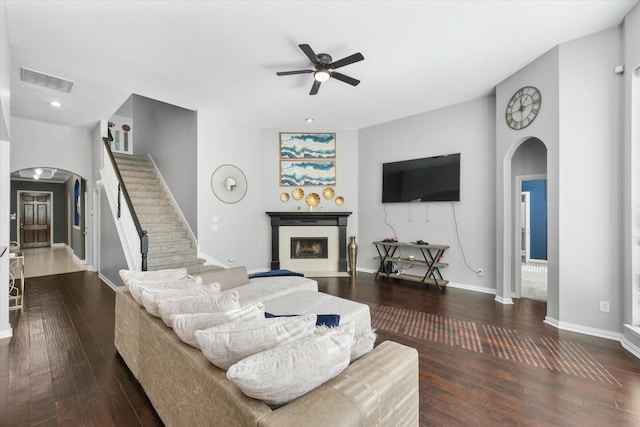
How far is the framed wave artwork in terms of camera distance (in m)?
6.34

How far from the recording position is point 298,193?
6.32 m

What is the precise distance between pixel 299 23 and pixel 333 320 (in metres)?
2.69

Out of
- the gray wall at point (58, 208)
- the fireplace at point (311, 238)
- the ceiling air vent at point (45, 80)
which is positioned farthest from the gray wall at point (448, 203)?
the gray wall at point (58, 208)

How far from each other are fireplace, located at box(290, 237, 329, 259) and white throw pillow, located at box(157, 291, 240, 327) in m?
4.56

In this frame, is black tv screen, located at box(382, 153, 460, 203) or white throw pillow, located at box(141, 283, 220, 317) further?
black tv screen, located at box(382, 153, 460, 203)

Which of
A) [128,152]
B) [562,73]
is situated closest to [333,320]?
[562,73]

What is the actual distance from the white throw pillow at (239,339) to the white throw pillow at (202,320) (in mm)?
129

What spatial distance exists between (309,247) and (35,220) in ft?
36.0

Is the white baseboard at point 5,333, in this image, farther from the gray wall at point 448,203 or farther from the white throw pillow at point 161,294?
the gray wall at point 448,203

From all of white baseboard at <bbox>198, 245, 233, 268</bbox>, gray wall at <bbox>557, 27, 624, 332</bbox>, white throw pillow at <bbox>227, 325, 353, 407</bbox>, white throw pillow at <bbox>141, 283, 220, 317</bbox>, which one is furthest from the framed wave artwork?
white throw pillow at <bbox>227, 325, 353, 407</bbox>

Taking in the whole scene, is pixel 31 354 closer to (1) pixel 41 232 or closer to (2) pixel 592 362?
(2) pixel 592 362

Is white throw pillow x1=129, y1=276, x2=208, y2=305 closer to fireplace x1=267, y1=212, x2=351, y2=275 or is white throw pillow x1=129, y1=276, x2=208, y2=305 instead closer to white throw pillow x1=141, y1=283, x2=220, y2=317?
white throw pillow x1=141, y1=283, x2=220, y2=317

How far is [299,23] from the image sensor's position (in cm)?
283

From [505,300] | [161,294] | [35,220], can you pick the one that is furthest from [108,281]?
[35,220]
